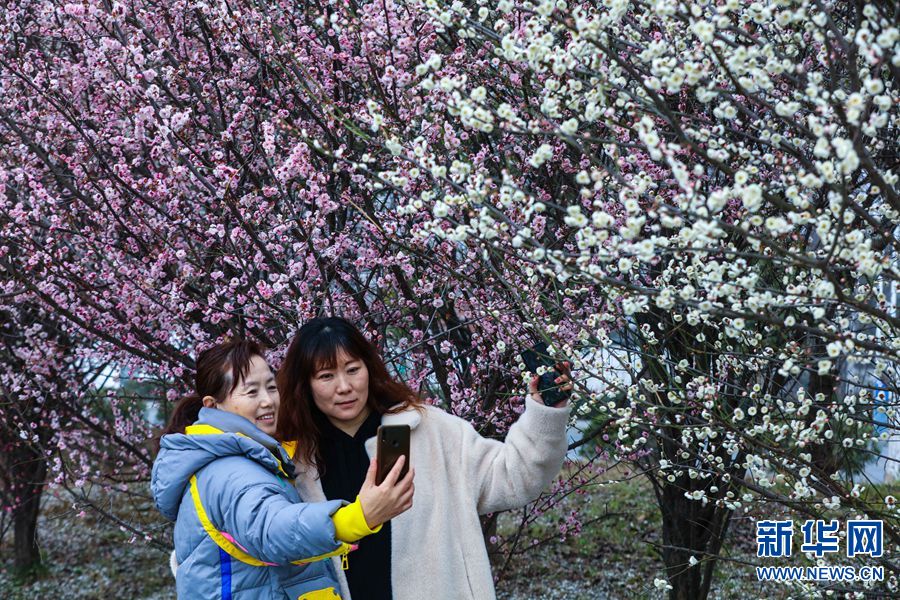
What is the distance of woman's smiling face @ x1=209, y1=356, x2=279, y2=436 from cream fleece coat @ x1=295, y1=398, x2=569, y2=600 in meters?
0.19

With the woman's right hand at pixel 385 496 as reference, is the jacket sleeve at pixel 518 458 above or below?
above

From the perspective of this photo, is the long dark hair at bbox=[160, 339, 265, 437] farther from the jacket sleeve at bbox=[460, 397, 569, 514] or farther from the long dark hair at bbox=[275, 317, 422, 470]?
the jacket sleeve at bbox=[460, 397, 569, 514]

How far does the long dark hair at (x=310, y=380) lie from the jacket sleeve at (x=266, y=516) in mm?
418

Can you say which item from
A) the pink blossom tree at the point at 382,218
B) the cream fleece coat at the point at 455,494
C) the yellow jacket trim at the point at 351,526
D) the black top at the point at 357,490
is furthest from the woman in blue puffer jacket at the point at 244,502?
the pink blossom tree at the point at 382,218

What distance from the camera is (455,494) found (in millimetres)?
2961

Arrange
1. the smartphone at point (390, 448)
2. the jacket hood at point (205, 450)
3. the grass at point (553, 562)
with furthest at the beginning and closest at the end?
the grass at point (553, 562), the jacket hood at point (205, 450), the smartphone at point (390, 448)

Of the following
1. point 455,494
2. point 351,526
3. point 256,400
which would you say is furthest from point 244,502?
point 455,494

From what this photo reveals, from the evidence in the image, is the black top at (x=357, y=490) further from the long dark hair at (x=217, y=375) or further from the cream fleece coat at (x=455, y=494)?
the long dark hair at (x=217, y=375)

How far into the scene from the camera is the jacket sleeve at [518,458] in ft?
9.10

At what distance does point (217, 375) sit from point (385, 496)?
0.77 m

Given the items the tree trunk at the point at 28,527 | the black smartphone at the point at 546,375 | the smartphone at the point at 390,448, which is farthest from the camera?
the tree trunk at the point at 28,527

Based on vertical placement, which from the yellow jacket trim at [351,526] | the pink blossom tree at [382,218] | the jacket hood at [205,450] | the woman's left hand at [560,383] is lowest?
the yellow jacket trim at [351,526]

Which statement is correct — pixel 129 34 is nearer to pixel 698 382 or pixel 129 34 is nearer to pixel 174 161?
pixel 174 161

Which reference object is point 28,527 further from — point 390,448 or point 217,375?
point 390,448
